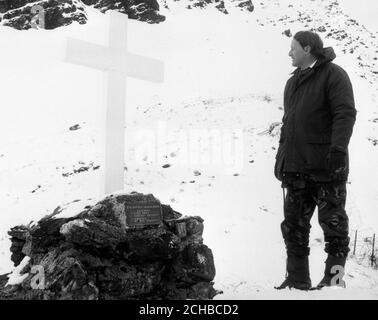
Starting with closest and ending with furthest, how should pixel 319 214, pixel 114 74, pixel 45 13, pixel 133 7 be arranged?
pixel 319 214
pixel 114 74
pixel 45 13
pixel 133 7

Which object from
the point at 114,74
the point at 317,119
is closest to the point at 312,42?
the point at 317,119

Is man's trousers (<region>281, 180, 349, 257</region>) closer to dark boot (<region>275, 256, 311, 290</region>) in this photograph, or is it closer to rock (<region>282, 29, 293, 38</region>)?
dark boot (<region>275, 256, 311, 290</region>)

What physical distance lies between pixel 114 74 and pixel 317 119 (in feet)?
9.46

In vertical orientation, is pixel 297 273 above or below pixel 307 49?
below

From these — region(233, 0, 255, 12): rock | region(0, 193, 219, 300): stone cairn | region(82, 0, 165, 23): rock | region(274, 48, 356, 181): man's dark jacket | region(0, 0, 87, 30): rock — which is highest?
region(233, 0, 255, 12): rock

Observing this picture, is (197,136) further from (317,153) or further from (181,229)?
(317,153)

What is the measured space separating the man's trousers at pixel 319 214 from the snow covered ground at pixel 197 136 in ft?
1.36

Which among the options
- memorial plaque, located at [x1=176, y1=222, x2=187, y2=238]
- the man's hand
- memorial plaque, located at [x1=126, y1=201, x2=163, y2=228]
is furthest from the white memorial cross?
the man's hand

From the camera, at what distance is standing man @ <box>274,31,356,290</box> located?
3389 mm

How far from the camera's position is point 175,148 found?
1213 cm

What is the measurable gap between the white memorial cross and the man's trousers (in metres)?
2.37

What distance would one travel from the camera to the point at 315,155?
11.6ft

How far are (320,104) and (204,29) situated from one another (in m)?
28.4
